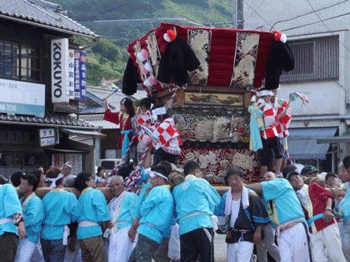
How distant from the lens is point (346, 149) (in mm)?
19141

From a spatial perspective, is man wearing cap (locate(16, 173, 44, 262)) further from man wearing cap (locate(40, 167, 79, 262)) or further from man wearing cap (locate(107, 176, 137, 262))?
man wearing cap (locate(107, 176, 137, 262))

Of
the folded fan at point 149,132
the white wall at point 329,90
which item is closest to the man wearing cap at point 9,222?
the folded fan at point 149,132

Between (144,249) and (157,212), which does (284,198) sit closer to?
(157,212)

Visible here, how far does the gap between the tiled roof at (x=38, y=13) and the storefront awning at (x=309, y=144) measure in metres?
7.90

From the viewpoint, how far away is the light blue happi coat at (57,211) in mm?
7992

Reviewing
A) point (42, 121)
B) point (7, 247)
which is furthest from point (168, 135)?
point (42, 121)

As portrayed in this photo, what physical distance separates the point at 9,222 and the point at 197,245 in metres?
2.62

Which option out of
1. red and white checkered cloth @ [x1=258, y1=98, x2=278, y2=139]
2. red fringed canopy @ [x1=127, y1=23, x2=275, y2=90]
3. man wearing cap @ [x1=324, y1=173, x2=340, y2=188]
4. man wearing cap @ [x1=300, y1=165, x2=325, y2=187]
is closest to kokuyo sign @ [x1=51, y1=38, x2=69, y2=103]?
red fringed canopy @ [x1=127, y1=23, x2=275, y2=90]

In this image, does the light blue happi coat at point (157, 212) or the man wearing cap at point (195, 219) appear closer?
the man wearing cap at point (195, 219)

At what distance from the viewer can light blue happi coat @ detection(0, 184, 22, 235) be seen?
7473 mm

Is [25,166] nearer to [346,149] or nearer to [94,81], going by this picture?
[346,149]

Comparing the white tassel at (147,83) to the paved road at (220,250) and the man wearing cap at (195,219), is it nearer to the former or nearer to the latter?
the man wearing cap at (195,219)

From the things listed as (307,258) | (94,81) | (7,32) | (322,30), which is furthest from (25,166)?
(94,81)

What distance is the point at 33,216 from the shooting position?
7.78 metres
